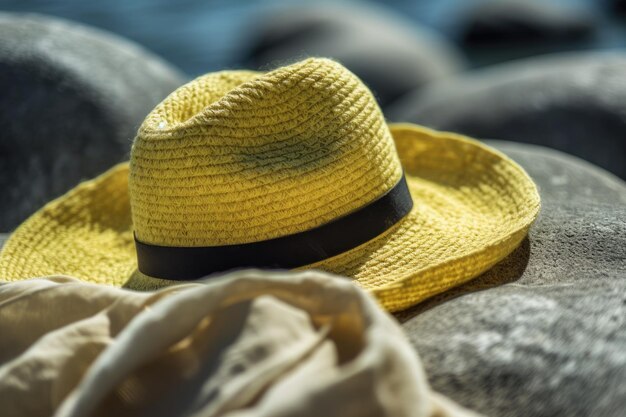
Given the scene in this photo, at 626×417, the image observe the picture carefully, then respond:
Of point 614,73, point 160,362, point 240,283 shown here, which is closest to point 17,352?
point 160,362

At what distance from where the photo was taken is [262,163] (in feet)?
6.28

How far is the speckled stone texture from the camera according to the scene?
147 cm

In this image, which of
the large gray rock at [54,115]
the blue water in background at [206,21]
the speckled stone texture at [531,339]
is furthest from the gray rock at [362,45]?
the speckled stone texture at [531,339]

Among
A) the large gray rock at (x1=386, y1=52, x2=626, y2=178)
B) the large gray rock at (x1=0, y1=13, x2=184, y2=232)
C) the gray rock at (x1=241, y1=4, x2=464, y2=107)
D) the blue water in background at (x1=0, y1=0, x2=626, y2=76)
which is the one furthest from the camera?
the blue water in background at (x1=0, y1=0, x2=626, y2=76)

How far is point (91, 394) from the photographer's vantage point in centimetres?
135

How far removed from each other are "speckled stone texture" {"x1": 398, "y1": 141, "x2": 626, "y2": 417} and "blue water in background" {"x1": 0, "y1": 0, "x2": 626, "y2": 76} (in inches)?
319

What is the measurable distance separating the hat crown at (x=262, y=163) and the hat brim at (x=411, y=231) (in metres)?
0.12

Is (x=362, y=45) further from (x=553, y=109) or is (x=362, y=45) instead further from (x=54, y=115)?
(x=54, y=115)

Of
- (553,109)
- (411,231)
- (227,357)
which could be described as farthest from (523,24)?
(227,357)

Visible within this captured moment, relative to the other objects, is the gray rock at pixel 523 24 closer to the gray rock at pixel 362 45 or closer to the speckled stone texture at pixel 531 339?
the gray rock at pixel 362 45

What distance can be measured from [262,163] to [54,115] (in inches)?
62.1

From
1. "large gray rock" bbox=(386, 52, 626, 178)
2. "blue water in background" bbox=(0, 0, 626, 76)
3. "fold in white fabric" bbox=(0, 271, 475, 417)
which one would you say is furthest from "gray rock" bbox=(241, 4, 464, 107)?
"fold in white fabric" bbox=(0, 271, 475, 417)

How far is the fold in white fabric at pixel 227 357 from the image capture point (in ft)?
4.17

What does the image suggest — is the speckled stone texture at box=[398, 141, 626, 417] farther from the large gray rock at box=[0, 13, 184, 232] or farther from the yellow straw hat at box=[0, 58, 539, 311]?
the large gray rock at box=[0, 13, 184, 232]
